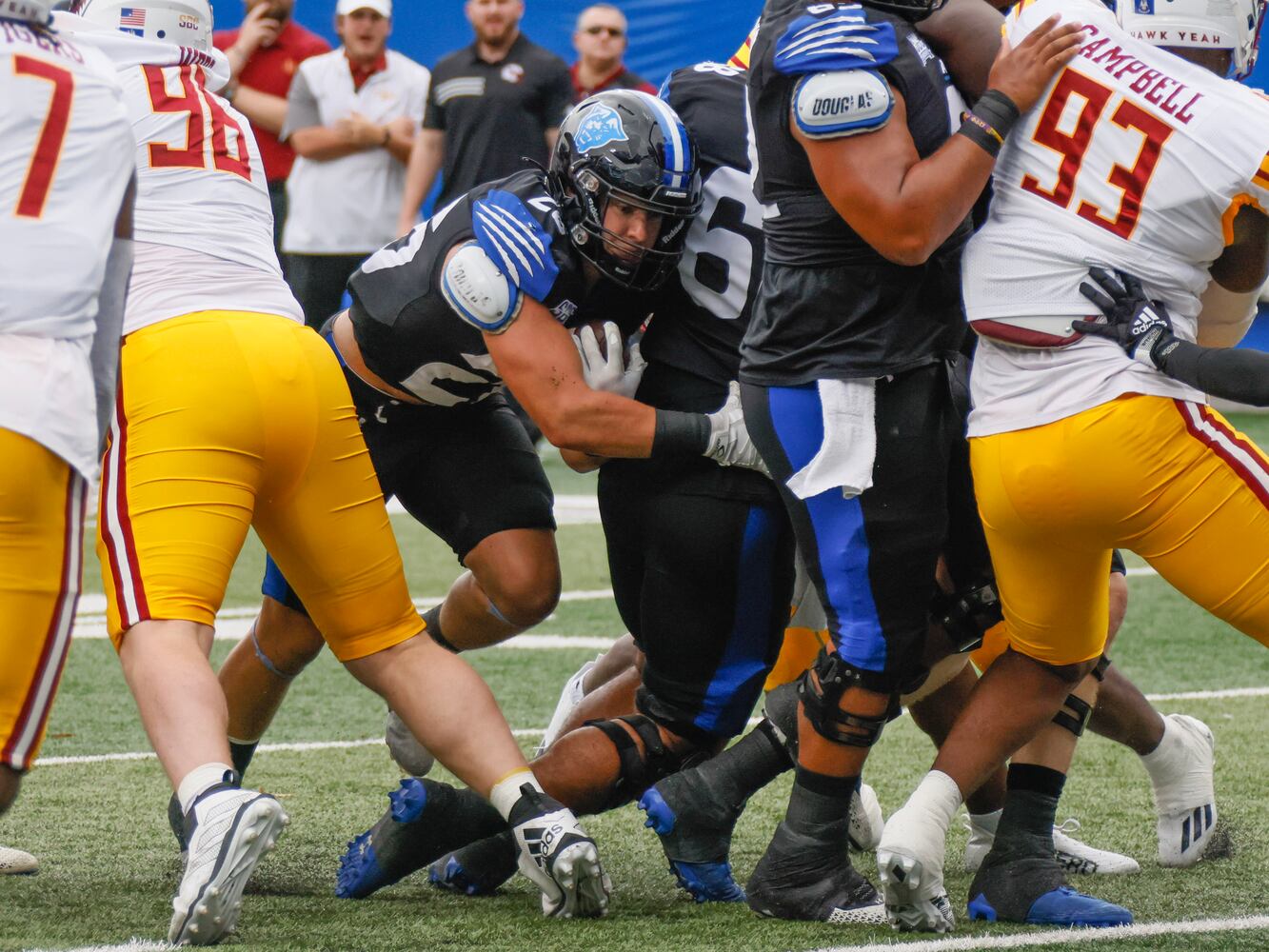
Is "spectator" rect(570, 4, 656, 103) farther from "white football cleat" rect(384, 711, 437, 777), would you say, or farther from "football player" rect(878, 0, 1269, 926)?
"football player" rect(878, 0, 1269, 926)

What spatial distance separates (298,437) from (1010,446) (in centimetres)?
129

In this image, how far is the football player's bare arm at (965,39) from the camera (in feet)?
10.9

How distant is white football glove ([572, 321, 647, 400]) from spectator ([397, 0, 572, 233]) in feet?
18.7

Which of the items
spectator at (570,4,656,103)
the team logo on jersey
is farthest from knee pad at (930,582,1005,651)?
spectator at (570,4,656,103)

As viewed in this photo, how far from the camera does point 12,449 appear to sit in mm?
2572

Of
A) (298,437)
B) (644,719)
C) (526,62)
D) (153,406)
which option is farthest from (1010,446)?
(526,62)

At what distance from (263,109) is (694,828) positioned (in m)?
7.18

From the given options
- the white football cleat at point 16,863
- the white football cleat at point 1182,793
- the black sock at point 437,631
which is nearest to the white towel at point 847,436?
the white football cleat at point 1182,793

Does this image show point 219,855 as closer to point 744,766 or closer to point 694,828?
point 694,828

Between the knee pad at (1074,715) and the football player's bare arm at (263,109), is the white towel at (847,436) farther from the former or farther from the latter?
the football player's bare arm at (263,109)

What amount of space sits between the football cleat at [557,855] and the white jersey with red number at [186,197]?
Answer: 1051 millimetres

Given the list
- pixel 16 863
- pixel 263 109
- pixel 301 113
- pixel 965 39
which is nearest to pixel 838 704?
pixel 965 39

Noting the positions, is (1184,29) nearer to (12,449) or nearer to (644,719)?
(644,719)

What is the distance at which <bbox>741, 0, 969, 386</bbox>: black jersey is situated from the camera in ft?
10.3
